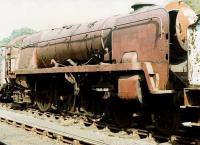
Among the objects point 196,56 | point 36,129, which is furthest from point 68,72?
point 196,56

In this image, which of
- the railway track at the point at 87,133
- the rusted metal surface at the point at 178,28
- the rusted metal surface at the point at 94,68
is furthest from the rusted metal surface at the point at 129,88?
the rusted metal surface at the point at 178,28

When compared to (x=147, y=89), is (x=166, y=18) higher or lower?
higher

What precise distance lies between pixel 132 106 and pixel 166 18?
273 cm

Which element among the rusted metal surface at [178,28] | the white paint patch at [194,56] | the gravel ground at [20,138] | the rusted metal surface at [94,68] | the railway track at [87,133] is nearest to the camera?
the white paint patch at [194,56]

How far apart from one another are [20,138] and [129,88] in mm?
3189

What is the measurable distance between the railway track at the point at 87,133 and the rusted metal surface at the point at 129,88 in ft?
3.33

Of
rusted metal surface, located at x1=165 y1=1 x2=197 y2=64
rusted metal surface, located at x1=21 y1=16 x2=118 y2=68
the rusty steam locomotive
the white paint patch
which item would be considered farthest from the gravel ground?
rusted metal surface, located at x1=165 y1=1 x2=197 y2=64

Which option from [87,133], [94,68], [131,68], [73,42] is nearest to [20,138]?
[87,133]

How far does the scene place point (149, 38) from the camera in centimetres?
1002

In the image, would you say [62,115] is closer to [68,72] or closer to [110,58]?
[68,72]

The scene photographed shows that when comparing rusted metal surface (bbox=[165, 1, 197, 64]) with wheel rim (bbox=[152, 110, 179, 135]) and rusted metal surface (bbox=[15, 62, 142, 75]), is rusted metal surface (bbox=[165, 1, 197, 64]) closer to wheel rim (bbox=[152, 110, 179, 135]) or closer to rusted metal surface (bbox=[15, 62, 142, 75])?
rusted metal surface (bbox=[15, 62, 142, 75])

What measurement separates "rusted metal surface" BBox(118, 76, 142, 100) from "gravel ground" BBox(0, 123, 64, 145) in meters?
2.11

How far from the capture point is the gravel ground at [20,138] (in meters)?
9.58

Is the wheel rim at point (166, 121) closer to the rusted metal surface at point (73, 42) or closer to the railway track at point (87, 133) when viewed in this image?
the railway track at point (87, 133)
